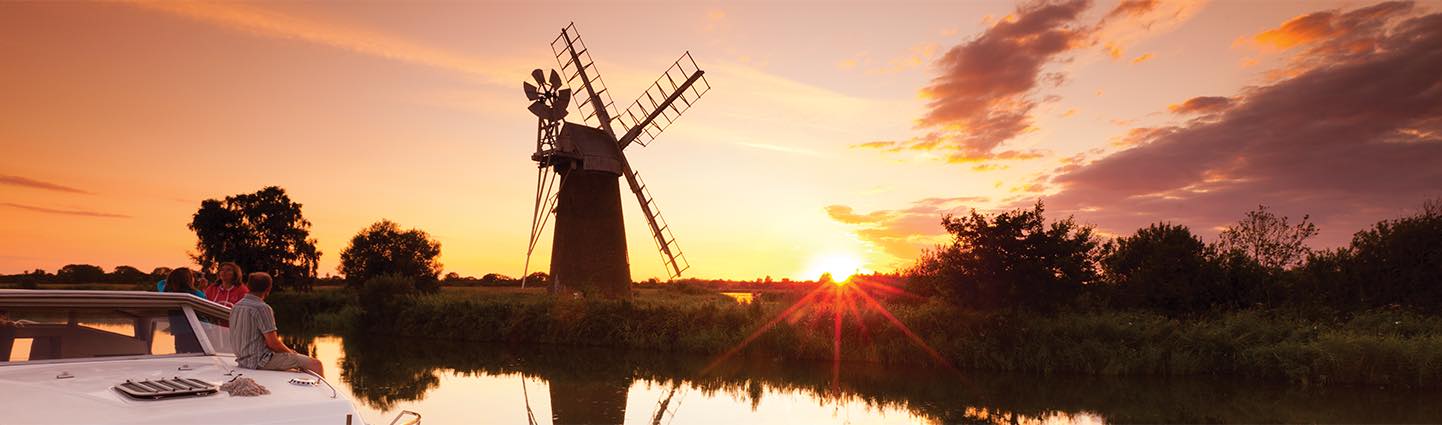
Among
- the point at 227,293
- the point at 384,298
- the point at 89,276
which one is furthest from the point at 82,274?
the point at 227,293

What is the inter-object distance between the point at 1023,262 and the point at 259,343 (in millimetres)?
18708

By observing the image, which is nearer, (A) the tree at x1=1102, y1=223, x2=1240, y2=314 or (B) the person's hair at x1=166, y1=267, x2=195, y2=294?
(B) the person's hair at x1=166, y1=267, x2=195, y2=294

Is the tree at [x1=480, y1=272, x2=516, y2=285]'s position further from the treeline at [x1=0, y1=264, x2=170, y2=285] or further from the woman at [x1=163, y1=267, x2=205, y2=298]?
the woman at [x1=163, y1=267, x2=205, y2=298]

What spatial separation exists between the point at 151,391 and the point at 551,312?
25.9 metres

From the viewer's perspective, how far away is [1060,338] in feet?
69.2

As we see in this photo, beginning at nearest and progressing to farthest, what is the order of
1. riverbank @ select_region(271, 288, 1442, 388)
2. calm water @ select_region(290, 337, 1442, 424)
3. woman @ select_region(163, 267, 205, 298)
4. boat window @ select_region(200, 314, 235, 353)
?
boat window @ select_region(200, 314, 235, 353)
woman @ select_region(163, 267, 205, 298)
calm water @ select_region(290, 337, 1442, 424)
riverbank @ select_region(271, 288, 1442, 388)

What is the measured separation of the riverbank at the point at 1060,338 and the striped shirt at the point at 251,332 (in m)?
18.2

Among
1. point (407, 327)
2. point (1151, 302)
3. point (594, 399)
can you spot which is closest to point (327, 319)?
point (407, 327)

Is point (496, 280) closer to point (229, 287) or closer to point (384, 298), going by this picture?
point (384, 298)

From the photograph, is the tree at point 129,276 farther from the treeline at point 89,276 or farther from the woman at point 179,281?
the woman at point 179,281

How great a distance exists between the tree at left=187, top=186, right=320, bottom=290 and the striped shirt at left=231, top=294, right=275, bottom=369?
5712 cm

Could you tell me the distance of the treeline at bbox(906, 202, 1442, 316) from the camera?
21.5m

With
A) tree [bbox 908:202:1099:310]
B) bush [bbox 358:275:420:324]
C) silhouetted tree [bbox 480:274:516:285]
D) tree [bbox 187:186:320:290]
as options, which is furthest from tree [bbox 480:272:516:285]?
tree [bbox 908:202:1099:310]

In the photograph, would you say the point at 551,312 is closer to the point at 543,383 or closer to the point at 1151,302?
the point at 543,383
